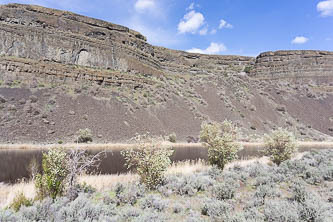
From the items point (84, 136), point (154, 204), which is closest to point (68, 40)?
point (84, 136)

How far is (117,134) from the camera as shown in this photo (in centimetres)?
3222

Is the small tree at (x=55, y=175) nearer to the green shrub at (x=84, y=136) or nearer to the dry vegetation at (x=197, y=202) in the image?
the dry vegetation at (x=197, y=202)

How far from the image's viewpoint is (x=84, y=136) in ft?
93.8

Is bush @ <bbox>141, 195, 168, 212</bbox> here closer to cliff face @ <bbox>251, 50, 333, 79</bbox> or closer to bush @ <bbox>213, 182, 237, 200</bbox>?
bush @ <bbox>213, 182, 237, 200</bbox>

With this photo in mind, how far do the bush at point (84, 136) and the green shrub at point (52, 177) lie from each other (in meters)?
22.0

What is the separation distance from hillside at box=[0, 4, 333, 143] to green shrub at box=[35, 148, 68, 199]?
73.2 feet

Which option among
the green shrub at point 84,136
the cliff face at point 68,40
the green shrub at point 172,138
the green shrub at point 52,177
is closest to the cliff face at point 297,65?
the cliff face at point 68,40

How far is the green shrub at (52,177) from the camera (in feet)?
23.4

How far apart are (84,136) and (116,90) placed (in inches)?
604

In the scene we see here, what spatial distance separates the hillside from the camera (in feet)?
104

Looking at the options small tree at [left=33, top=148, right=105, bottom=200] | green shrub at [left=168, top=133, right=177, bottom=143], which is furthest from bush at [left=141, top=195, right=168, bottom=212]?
Result: green shrub at [left=168, top=133, right=177, bottom=143]

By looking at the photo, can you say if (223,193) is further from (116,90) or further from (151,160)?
(116,90)

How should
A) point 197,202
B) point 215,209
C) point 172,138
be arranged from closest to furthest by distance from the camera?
point 215,209 → point 197,202 → point 172,138

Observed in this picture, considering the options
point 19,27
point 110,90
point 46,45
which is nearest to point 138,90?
point 110,90
